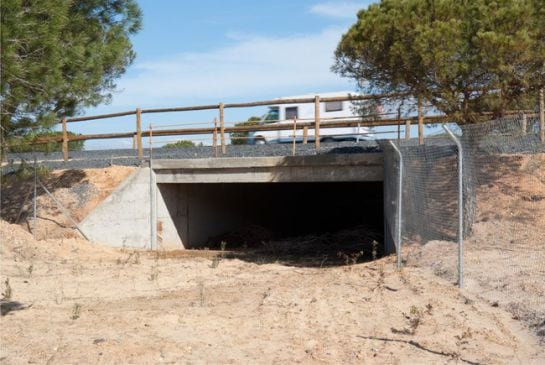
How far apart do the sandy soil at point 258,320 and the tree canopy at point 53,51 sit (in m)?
2.66

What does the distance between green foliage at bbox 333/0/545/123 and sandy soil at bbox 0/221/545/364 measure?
11.4 feet

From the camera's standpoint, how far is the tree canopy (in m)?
7.31

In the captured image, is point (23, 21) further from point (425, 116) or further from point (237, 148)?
point (237, 148)

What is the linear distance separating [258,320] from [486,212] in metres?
3.44

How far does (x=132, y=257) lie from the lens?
49.3 ft

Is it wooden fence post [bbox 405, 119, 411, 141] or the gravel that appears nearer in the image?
wooden fence post [bbox 405, 119, 411, 141]

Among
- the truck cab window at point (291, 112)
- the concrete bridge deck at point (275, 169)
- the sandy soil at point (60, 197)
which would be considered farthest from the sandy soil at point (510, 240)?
the truck cab window at point (291, 112)

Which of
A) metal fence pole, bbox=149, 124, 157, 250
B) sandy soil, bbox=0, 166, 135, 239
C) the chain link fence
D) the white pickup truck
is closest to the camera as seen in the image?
the chain link fence

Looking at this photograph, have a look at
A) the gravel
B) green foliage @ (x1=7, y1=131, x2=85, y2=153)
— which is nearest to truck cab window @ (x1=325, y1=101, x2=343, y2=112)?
the gravel

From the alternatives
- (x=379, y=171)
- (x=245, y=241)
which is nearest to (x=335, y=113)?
(x=245, y=241)

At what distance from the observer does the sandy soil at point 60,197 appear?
16562 mm

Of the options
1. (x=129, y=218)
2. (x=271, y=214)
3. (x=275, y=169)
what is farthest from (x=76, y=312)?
(x=271, y=214)

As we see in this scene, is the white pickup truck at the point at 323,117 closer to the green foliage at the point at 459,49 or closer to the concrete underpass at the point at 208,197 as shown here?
the concrete underpass at the point at 208,197

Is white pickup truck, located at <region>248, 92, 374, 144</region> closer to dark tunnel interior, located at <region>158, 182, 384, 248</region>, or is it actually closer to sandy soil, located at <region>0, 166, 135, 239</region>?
dark tunnel interior, located at <region>158, 182, 384, 248</region>
